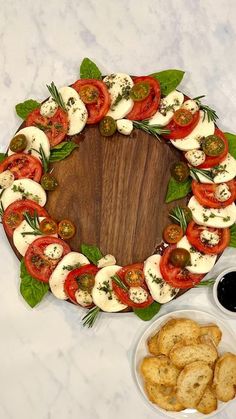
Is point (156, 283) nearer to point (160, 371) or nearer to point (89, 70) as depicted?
point (160, 371)

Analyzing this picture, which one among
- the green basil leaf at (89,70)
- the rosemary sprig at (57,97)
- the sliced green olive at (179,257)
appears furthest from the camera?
the green basil leaf at (89,70)

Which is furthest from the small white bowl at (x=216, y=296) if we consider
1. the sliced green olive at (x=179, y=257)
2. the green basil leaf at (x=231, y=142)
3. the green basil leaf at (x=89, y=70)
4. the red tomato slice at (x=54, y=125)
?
the green basil leaf at (x=89, y=70)

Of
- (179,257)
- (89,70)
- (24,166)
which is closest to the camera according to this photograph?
(179,257)

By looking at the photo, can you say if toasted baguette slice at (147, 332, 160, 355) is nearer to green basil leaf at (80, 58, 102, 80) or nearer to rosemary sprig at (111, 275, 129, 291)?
rosemary sprig at (111, 275, 129, 291)

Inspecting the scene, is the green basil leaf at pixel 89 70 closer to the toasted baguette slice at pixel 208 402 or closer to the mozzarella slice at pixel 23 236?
the mozzarella slice at pixel 23 236

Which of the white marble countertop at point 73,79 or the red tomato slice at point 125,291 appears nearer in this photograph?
the red tomato slice at point 125,291

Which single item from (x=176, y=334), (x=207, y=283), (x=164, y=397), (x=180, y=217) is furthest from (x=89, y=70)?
(x=164, y=397)

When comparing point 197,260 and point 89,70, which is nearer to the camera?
point 197,260
